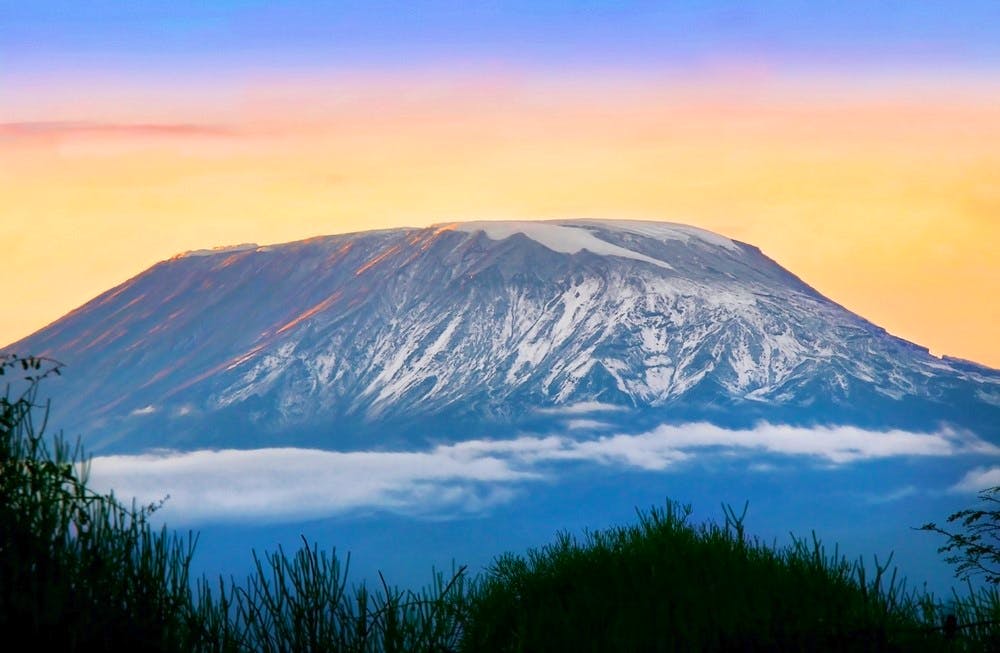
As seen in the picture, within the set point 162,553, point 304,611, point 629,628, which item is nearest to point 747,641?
point 629,628

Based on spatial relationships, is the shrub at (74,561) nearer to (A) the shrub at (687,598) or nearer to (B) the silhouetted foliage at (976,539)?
(A) the shrub at (687,598)

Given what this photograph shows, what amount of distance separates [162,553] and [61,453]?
1128mm

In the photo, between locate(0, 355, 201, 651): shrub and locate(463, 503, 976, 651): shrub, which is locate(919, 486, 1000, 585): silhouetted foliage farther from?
locate(0, 355, 201, 651): shrub

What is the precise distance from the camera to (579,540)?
853 inches

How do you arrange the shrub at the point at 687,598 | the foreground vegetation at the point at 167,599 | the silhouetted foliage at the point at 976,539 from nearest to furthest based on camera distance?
the foreground vegetation at the point at 167,599, the shrub at the point at 687,598, the silhouetted foliage at the point at 976,539

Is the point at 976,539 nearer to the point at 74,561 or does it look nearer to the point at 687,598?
the point at 687,598

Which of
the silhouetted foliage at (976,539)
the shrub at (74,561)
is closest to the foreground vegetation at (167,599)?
the shrub at (74,561)

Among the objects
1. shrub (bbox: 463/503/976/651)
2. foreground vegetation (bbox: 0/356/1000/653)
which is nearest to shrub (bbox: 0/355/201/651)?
foreground vegetation (bbox: 0/356/1000/653)

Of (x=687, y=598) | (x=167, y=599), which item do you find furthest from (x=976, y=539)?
(x=167, y=599)

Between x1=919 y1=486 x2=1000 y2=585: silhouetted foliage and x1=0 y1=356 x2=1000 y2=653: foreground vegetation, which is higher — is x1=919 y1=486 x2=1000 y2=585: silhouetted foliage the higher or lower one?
the higher one

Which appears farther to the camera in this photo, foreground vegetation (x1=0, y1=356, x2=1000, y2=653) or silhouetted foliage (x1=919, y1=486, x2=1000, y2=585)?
silhouetted foliage (x1=919, y1=486, x2=1000, y2=585)

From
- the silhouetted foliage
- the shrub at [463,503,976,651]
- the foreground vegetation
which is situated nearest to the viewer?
the foreground vegetation

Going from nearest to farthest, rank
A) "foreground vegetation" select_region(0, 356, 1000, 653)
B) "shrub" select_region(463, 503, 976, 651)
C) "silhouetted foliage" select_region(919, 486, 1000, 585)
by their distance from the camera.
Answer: "foreground vegetation" select_region(0, 356, 1000, 653)
"shrub" select_region(463, 503, 976, 651)
"silhouetted foliage" select_region(919, 486, 1000, 585)

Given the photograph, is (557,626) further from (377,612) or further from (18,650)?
(18,650)
